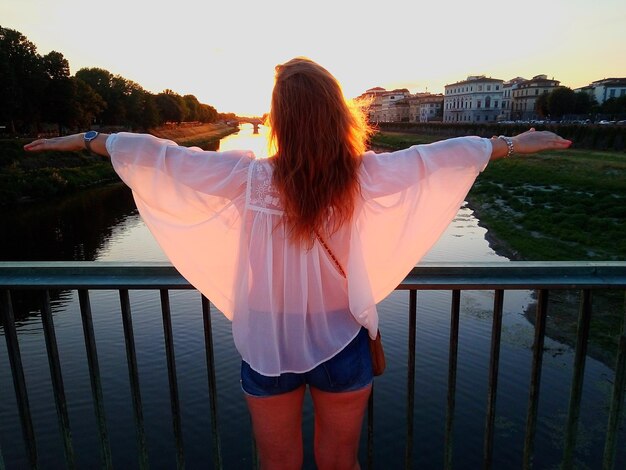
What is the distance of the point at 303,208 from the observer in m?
1.45

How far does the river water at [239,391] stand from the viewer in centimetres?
736

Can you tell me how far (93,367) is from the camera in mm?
1946

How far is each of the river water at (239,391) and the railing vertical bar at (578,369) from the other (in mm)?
4486

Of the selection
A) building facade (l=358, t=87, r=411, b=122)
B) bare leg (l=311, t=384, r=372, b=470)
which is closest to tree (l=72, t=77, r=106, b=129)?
bare leg (l=311, t=384, r=372, b=470)

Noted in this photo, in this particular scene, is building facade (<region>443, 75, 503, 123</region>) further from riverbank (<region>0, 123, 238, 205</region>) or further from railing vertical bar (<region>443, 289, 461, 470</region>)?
railing vertical bar (<region>443, 289, 461, 470</region>)

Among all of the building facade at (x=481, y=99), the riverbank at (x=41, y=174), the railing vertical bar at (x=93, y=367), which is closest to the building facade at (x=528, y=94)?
the building facade at (x=481, y=99)

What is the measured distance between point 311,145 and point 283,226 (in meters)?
0.26

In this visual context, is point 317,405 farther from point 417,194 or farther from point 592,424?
point 592,424

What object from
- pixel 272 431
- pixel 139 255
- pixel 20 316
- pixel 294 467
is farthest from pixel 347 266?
pixel 139 255

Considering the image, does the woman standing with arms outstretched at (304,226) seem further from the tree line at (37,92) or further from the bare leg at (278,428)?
the tree line at (37,92)

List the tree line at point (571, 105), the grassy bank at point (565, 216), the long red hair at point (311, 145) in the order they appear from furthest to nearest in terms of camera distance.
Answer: the tree line at point (571, 105) < the grassy bank at point (565, 216) < the long red hair at point (311, 145)

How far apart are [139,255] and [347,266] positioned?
49.0ft

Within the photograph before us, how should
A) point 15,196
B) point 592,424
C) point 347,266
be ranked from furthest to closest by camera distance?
point 15,196 → point 592,424 → point 347,266

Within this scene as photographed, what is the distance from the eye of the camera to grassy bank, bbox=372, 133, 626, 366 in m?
10.2
